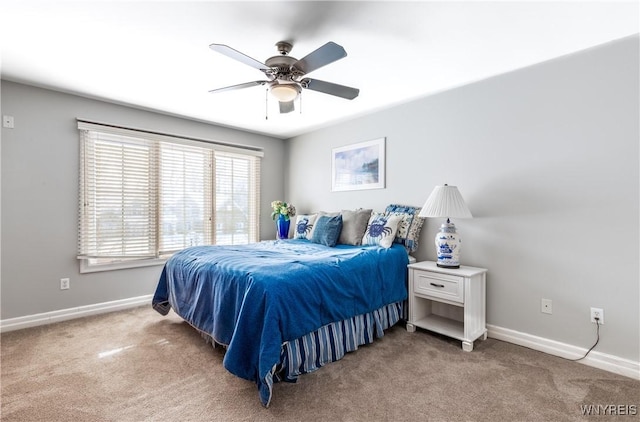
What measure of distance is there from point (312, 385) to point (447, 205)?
176 cm

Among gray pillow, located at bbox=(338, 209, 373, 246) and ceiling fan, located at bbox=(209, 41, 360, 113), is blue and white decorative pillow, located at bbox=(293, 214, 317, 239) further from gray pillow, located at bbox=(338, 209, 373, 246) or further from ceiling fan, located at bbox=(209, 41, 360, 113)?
ceiling fan, located at bbox=(209, 41, 360, 113)

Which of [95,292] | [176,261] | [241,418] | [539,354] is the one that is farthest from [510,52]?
[95,292]

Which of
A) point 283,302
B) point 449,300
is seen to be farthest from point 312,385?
point 449,300

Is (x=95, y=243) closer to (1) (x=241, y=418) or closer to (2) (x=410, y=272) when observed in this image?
(1) (x=241, y=418)

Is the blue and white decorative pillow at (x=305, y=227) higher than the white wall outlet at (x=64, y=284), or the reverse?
the blue and white decorative pillow at (x=305, y=227)

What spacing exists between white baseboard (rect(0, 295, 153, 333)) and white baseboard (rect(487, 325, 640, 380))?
3.80 m

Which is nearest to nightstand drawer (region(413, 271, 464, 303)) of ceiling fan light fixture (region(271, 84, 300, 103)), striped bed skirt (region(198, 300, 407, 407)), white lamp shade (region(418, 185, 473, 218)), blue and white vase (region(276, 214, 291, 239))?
striped bed skirt (region(198, 300, 407, 407))

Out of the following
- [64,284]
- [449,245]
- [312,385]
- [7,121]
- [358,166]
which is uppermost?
[7,121]

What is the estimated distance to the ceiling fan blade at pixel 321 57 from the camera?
1.74 meters

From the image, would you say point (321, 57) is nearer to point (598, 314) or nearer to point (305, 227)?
point (305, 227)

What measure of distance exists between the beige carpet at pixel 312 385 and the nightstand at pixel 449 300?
0.41 ft

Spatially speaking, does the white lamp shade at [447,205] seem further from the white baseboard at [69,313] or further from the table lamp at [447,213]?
the white baseboard at [69,313]

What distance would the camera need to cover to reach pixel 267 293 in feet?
6.04

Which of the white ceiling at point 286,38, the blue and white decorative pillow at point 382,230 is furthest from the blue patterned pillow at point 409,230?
the white ceiling at point 286,38
